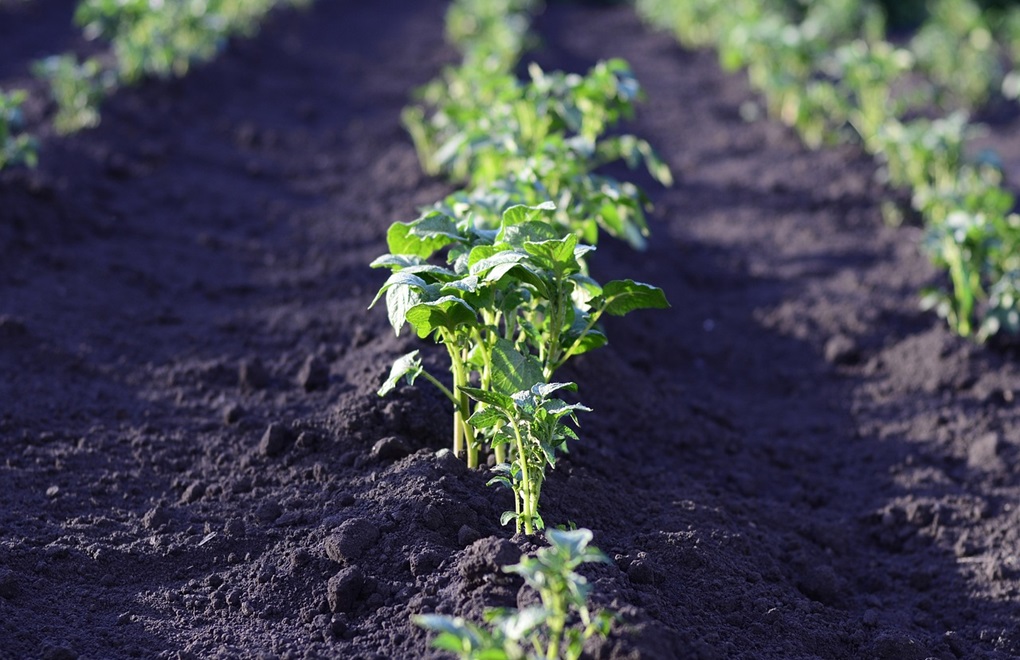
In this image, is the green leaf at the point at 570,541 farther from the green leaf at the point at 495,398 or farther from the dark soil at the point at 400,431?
the green leaf at the point at 495,398

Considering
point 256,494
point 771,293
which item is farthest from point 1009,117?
point 256,494

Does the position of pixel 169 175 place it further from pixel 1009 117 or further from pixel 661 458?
pixel 1009 117

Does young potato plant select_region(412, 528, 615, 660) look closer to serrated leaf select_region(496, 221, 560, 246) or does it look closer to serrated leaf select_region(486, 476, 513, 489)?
serrated leaf select_region(486, 476, 513, 489)

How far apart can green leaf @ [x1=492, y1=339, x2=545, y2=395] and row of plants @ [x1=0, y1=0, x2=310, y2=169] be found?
4.22 meters

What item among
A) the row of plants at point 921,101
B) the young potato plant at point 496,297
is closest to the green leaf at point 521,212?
the young potato plant at point 496,297

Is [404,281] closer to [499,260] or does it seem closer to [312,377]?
[499,260]

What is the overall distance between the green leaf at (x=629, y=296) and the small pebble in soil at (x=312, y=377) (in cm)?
136

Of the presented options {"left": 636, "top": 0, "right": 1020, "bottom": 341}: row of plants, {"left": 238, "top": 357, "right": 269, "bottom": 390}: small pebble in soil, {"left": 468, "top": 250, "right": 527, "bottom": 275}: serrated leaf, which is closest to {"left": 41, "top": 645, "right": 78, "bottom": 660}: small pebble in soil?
{"left": 468, "top": 250, "right": 527, "bottom": 275}: serrated leaf

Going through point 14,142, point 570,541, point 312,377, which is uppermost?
point 14,142

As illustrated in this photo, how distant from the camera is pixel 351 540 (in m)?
2.90

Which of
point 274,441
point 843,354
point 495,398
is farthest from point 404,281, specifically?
point 843,354

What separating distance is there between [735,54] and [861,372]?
163 inches

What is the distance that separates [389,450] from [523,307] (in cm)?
58

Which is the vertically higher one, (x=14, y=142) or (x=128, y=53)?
(x=128, y=53)
